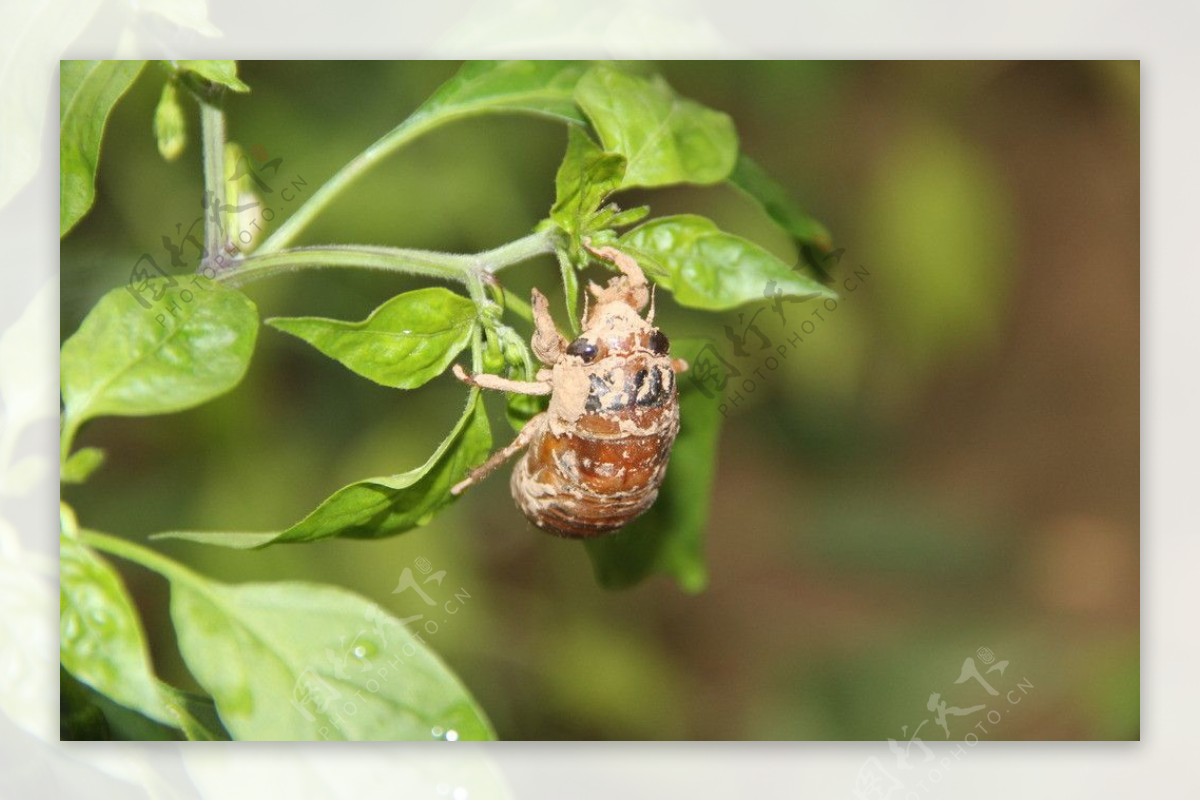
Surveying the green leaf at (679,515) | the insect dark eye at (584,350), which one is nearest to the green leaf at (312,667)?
the green leaf at (679,515)

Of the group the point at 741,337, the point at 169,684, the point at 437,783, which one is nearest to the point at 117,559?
the point at 169,684

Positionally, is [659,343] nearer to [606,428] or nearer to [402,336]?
[606,428]

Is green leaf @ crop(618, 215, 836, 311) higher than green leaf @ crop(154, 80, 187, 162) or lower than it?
lower

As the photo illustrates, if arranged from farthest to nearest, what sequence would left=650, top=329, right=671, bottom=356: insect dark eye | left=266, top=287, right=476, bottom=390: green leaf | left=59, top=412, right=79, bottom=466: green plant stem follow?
left=59, top=412, right=79, bottom=466: green plant stem → left=650, top=329, right=671, bottom=356: insect dark eye → left=266, top=287, right=476, bottom=390: green leaf

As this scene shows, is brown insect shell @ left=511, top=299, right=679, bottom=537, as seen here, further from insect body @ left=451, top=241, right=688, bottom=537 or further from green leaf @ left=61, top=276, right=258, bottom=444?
green leaf @ left=61, top=276, right=258, bottom=444

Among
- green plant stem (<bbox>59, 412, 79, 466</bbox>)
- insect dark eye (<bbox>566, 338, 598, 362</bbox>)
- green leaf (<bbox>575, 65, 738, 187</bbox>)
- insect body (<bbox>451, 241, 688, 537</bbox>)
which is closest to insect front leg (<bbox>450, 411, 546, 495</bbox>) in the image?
insect body (<bbox>451, 241, 688, 537</bbox>)

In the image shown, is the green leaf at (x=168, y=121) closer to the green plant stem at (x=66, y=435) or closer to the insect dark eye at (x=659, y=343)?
the green plant stem at (x=66, y=435)

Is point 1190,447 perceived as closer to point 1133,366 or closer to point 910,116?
point 1133,366
